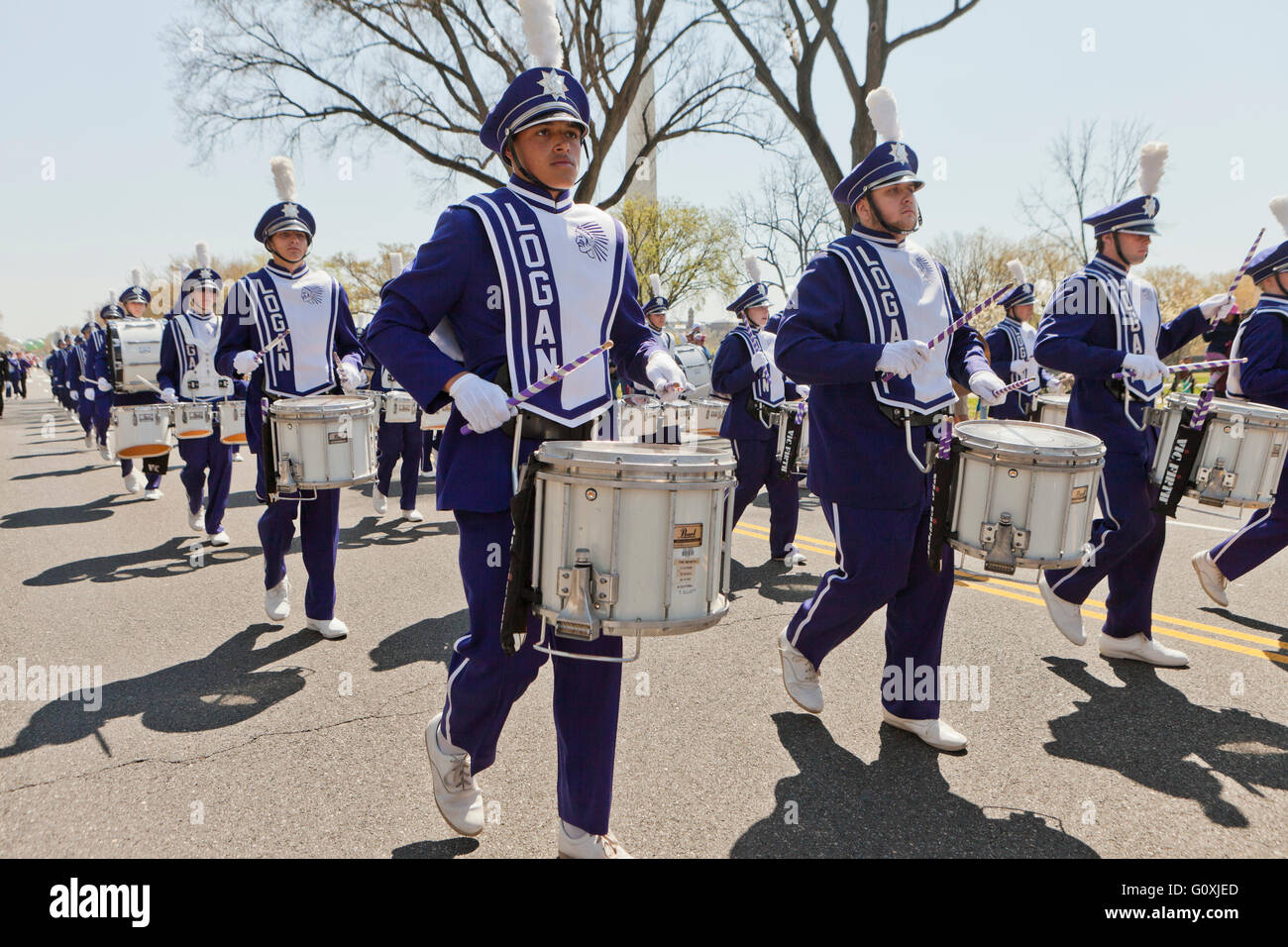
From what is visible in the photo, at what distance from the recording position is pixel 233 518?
8.97 meters

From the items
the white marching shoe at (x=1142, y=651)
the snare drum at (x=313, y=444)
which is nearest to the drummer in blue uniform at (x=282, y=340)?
the snare drum at (x=313, y=444)

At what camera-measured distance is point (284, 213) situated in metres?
5.20

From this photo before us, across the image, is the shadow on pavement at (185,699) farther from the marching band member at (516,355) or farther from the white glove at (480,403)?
the white glove at (480,403)

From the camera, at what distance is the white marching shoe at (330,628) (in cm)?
502

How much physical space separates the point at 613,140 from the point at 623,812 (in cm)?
1754

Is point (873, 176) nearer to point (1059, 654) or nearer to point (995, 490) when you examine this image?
point (995, 490)

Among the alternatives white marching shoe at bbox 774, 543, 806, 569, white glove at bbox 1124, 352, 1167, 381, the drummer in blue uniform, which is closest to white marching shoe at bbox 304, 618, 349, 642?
the drummer in blue uniform

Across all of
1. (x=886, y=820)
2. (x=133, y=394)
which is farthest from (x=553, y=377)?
(x=133, y=394)

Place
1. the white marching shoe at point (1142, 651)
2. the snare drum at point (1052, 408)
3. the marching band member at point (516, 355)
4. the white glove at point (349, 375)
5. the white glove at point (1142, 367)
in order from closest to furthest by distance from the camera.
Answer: the marching band member at point (516, 355) → the white glove at point (1142, 367) → the white marching shoe at point (1142, 651) → the white glove at point (349, 375) → the snare drum at point (1052, 408)

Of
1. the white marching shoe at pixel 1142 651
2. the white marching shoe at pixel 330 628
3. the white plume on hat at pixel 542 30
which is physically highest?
the white plume on hat at pixel 542 30

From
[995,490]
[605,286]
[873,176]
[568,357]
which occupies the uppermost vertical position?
[873,176]

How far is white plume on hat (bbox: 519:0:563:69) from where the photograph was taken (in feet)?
9.35

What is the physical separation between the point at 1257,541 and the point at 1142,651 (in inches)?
50.3
